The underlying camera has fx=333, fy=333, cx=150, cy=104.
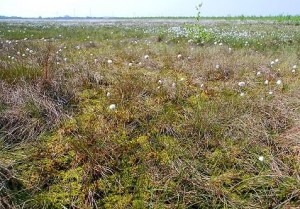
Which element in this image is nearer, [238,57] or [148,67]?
[148,67]

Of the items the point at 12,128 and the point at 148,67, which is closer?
the point at 12,128

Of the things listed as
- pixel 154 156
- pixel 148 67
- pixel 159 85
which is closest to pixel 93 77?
pixel 159 85

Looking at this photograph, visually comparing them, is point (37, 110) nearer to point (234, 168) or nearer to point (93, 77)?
point (93, 77)

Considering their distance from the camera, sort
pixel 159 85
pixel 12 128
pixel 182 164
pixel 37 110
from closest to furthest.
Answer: pixel 182 164 → pixel 12 128 → pixel 37 110 → pixel 159 85

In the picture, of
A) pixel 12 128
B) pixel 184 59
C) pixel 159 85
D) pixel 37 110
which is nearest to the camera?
pixel 12 128

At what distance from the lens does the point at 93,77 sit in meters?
6.50

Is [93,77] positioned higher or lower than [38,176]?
higher

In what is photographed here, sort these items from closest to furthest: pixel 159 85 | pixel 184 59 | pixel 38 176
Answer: pixel 38 176, pixel 159 85, pixel 184 59

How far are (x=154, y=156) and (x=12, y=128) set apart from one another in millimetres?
1886

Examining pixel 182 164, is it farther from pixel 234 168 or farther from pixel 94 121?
pixel 94 121

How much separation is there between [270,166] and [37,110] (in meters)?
3.15

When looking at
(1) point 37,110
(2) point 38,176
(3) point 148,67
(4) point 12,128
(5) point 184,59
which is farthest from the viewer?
(5) point 184,59

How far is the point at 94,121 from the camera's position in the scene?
15.4 feet

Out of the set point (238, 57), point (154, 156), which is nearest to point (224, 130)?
point (154, 156)
